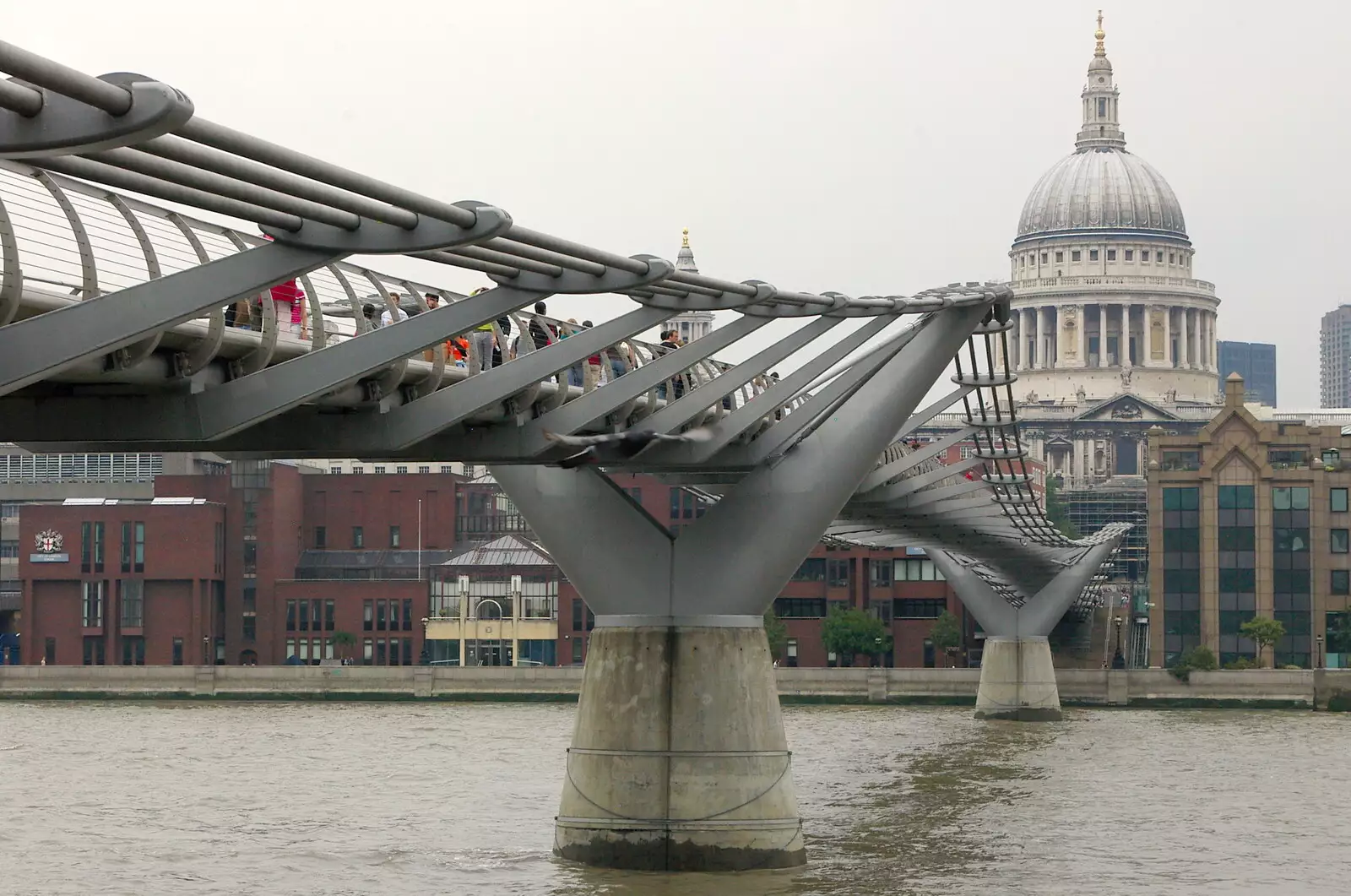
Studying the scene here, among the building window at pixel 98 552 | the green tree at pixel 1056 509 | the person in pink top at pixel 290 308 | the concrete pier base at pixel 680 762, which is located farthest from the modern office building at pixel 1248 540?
the person in pink top at pixel 290 308

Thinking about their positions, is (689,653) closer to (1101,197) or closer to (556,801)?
(556,801)

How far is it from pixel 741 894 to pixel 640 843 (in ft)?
5.84

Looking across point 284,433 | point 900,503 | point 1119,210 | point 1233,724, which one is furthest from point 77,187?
point 1119,210

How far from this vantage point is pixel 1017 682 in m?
73.4

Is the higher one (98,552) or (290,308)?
(290,308)

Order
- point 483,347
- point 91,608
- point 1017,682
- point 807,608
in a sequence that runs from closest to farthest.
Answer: point 483,347 → point 1017,682 → point 91,608 → point 807,608

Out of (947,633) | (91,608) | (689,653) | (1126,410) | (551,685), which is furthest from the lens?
(1126,410)

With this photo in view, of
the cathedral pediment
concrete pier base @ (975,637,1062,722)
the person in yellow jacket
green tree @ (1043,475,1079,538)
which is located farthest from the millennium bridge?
the cathedral pediment

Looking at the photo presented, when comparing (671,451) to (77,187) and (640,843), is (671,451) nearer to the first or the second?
(640,843)

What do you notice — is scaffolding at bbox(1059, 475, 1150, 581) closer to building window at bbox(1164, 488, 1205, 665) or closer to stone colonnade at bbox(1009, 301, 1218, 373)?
stone colonnade at bbox(1009, 301, 1218, 373)

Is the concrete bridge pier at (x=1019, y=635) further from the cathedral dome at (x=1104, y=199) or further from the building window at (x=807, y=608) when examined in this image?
the cathedral dome at (x=1104, y=199)

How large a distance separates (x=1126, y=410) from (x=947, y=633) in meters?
84.9

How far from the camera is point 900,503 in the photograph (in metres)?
43.3

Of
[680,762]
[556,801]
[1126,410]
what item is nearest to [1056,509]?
[1126,410]
